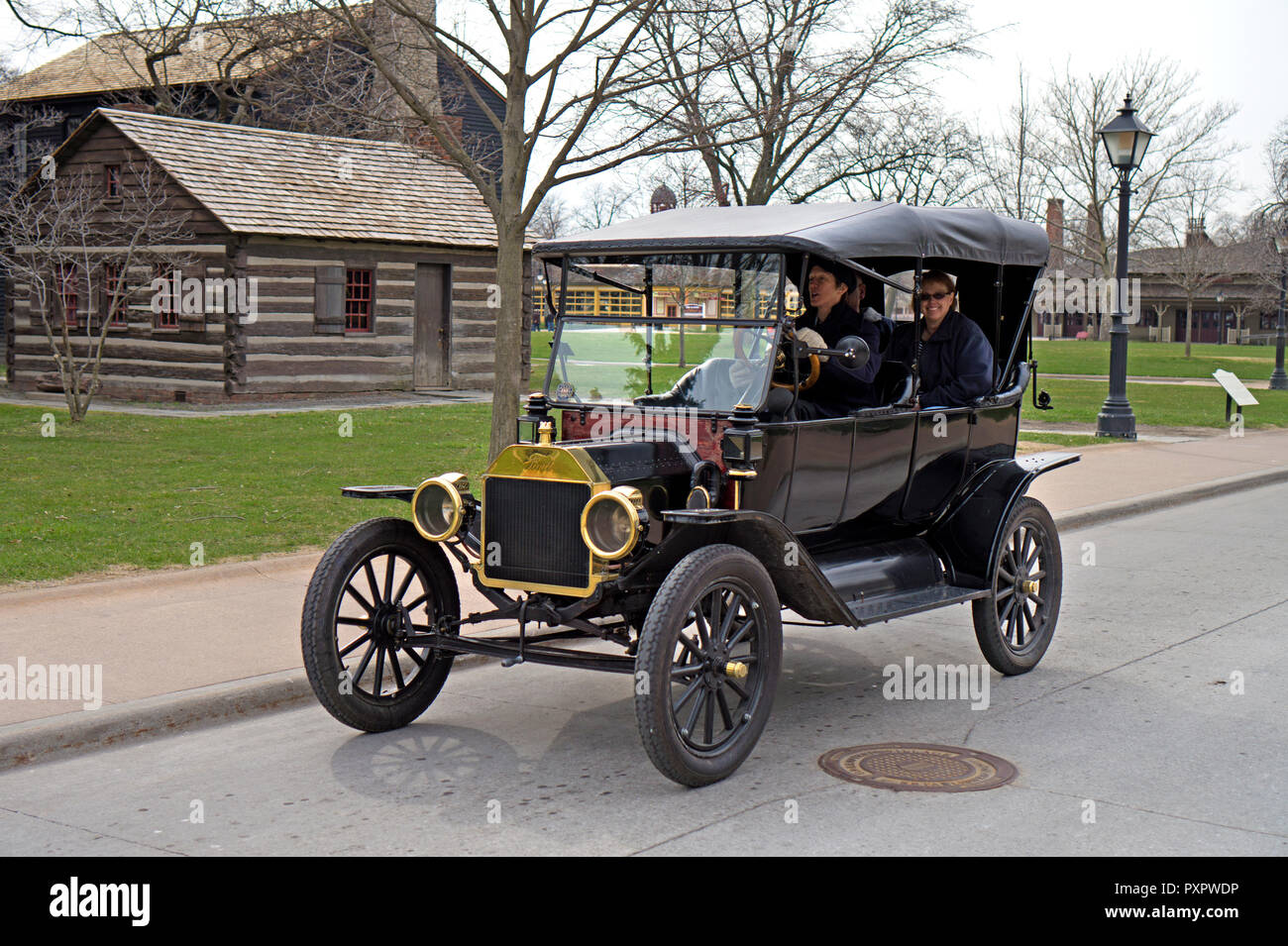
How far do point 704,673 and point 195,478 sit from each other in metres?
9.70

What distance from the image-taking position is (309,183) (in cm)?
2620

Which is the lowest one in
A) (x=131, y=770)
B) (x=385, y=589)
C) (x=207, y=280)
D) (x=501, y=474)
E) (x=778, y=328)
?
(x=131, y=770)

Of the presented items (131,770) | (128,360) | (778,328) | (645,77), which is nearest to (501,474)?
(778,328)

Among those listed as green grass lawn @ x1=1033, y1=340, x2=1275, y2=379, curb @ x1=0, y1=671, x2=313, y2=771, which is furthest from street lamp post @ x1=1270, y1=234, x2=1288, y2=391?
curb @ x1=0, y1=671, x2=313, y2=771

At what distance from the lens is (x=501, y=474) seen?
593cm

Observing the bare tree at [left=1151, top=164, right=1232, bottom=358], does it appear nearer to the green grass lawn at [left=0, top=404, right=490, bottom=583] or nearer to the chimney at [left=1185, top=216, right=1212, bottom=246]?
the chimney at [left=1185, top=216, right=1212, bottom=246]

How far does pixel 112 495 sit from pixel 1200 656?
9.23 metres

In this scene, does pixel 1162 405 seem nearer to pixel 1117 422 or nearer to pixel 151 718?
pixel 1117 422

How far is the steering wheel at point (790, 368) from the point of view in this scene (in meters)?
6.39

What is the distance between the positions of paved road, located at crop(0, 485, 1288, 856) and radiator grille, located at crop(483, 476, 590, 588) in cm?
77

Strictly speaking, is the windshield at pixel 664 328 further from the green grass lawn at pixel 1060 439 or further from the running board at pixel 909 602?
the green grass lawn at pixel 1060 439
